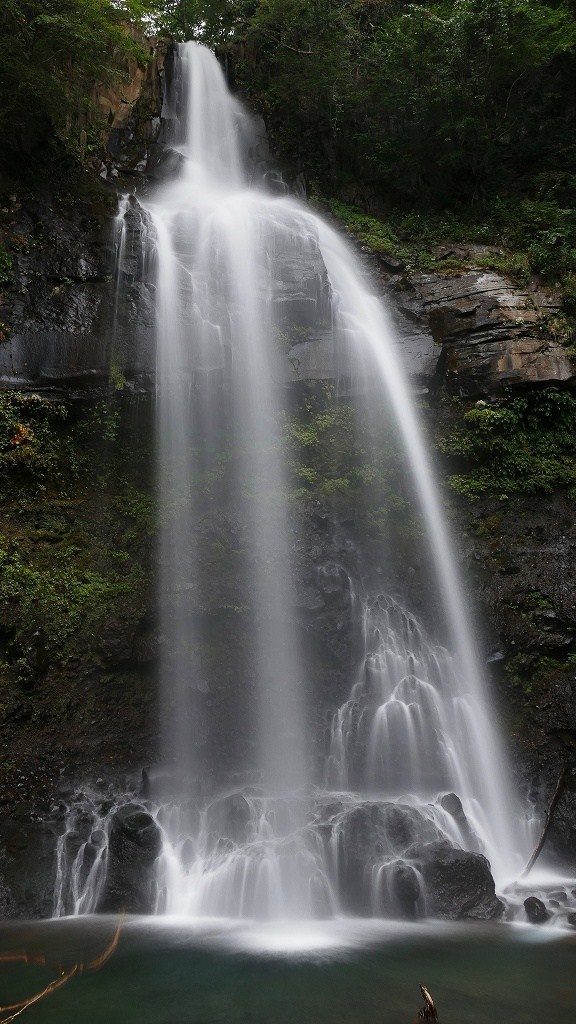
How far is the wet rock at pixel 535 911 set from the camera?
651 cm

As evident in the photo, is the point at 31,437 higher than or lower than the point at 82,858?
higher

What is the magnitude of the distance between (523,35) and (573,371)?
8.71m

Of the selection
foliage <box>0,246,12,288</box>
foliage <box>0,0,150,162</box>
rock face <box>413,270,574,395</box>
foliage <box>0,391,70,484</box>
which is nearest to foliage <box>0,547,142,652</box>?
foliage <box>0,391,70,484</box>

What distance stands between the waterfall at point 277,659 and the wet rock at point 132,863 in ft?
0.59

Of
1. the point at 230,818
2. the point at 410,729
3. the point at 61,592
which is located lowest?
the point at 230,818

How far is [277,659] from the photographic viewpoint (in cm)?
990

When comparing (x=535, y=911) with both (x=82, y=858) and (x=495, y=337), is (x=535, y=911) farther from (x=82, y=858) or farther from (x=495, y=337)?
(x=495, y=337)

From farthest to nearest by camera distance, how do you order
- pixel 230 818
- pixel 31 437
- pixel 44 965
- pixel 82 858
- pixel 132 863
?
pixel 31 437
pixel 230 818
pixel 82 858
pixel 132 863
pixel 44 965

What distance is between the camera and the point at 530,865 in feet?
25.3

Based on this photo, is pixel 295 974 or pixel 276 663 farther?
pixel 276 663

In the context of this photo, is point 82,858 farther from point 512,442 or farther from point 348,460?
point 512,442

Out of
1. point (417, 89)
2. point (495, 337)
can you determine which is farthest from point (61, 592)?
point (417, 89)

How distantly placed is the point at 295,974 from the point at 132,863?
103 inches

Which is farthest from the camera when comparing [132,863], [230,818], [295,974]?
[230,818]
